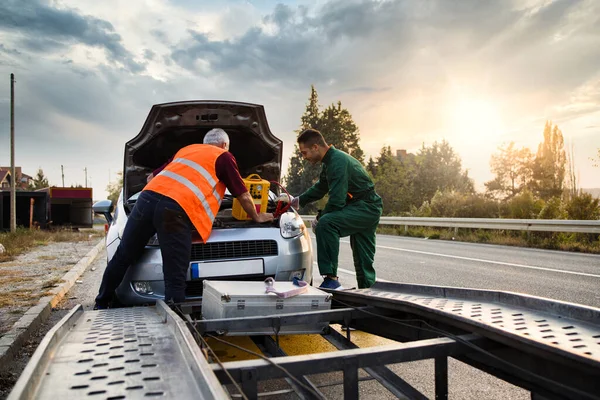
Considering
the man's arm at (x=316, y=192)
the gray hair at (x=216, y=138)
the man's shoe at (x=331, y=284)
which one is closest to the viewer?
the man's shoe at (x=331, y=284)

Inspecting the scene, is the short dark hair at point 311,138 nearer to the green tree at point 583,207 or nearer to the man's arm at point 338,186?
the man's arm at point 338,186

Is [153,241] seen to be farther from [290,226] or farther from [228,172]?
[290,226]

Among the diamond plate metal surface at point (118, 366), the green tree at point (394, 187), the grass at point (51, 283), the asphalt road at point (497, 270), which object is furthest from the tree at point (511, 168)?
the diamond plate metal surface at point (118, 366)

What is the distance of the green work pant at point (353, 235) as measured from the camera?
467 cm

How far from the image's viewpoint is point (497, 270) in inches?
347

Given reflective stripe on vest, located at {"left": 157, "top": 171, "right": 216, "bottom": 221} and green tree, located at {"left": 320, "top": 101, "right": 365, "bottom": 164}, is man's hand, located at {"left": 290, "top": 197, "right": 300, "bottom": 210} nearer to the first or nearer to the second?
reflective stripe on vest, located at {"left": 157, "top": 171, "right": 216, "bottom": 221}

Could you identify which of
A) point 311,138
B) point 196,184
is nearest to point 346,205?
point 311,138

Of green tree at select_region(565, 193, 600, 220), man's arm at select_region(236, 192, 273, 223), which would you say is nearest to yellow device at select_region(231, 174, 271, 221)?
man's arm at select_region(236, 192, 273, 223)

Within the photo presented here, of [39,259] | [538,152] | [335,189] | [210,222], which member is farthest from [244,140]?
[538,152]

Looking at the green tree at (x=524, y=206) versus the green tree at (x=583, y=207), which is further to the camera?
the green tree at (x=524, y=206)

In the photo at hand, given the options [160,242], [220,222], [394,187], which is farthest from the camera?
[394,187]

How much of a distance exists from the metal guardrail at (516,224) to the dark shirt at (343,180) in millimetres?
9806

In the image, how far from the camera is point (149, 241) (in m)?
4.28

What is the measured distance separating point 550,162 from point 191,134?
71.3 metres
